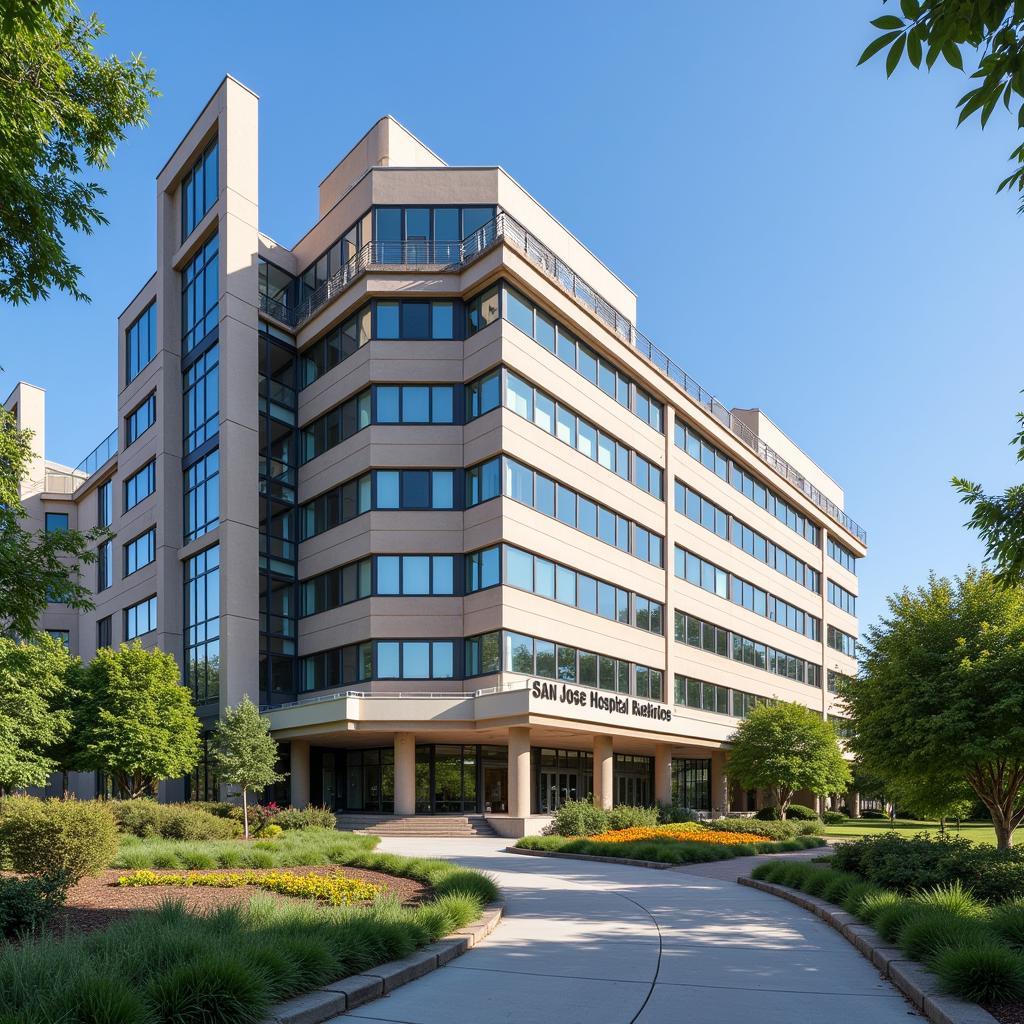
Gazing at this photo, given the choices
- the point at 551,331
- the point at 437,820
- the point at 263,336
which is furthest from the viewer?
the point at 263,336

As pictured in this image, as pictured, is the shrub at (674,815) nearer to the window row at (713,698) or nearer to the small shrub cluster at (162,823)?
the window row at (713,698)

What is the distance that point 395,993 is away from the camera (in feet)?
28.5

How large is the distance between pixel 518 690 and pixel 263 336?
21.3 meters

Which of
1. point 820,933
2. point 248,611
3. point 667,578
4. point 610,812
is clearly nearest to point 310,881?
point 820,933

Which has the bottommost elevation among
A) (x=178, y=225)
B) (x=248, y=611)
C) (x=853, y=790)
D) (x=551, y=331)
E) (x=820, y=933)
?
(x=853, y=790)

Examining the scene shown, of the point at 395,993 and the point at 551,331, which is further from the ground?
the point at 551,331

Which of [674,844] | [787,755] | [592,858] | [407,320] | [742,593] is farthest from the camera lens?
[742,593]

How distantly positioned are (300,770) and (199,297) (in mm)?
23337

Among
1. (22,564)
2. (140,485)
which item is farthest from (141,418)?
(22,564)

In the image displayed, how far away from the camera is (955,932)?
30.7 feet

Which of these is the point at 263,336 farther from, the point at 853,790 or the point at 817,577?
the point at 853,790

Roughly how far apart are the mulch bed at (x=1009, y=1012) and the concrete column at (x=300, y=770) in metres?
37.1

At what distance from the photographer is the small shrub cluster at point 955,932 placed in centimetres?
808

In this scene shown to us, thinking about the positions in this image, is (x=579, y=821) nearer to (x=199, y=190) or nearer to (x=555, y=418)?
(x=555, y=418)
